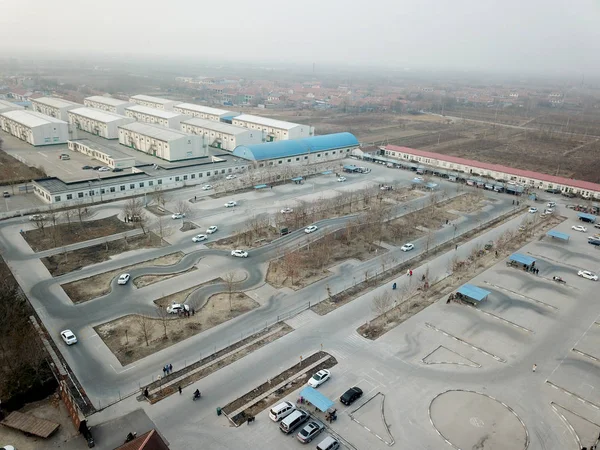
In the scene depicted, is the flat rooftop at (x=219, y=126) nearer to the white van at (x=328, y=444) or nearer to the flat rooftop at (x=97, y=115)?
the flat rooftop at (x=97, y=115)

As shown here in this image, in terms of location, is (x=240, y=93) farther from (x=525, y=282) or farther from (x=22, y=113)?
(x=525, y=282)

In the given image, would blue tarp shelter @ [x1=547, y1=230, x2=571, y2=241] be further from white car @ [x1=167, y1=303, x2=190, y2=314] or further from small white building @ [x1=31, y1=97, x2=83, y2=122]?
small white building @ [x1=31, y1=97, x2=83, y2=122]

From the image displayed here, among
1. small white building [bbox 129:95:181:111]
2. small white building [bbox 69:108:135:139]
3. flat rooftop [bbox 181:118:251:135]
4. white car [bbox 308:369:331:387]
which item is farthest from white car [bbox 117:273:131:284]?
small white building [bbox 129:95:181:111]

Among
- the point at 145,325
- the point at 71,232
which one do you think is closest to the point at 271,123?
the point at 71,232

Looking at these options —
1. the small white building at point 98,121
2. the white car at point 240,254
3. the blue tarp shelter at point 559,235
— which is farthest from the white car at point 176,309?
the small white building at point 98,121

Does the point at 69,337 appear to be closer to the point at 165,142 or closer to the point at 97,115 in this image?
the point at 165,142

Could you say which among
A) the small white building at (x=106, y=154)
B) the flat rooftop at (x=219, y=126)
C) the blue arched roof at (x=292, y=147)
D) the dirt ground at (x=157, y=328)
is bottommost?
the dirt ground at (x=157, y=328)
